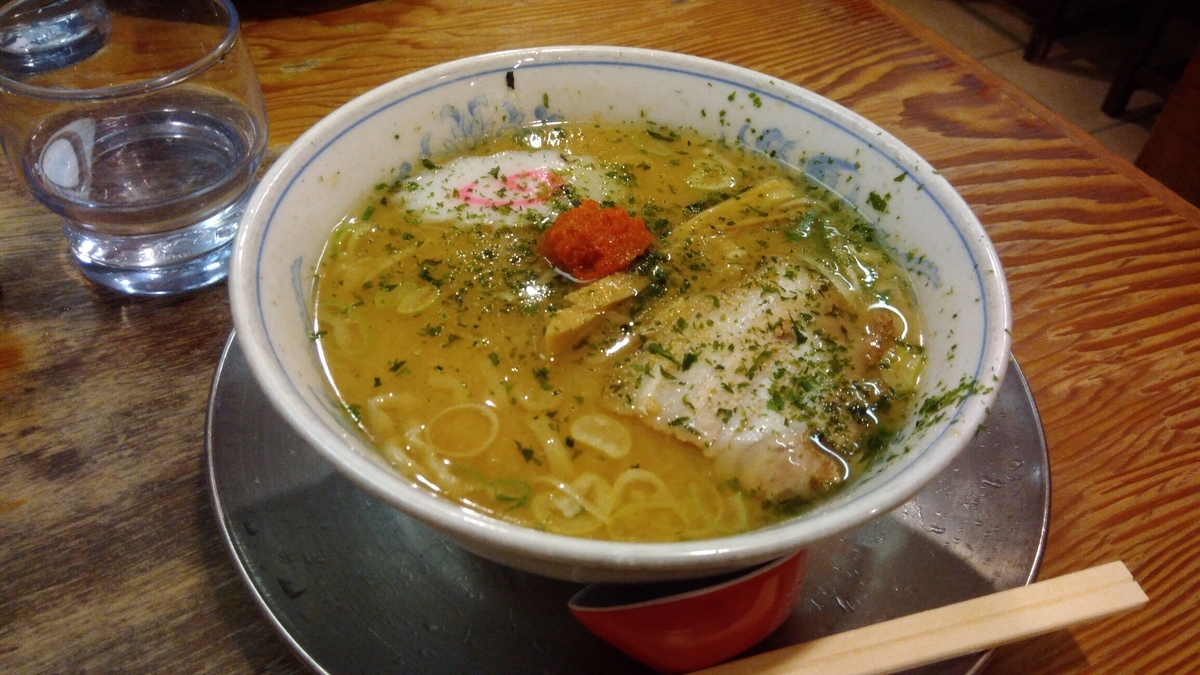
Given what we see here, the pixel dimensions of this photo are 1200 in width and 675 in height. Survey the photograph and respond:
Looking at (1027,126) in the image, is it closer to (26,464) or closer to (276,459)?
(276,459)

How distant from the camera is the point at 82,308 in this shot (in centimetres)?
174

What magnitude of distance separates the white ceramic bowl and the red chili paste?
14.5 inches

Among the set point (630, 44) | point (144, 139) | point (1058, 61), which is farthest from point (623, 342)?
point (1058, 61)

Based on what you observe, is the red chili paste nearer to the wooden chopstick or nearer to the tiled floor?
the wooden chopstick

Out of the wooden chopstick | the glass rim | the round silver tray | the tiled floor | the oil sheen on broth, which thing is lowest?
the tiled floor

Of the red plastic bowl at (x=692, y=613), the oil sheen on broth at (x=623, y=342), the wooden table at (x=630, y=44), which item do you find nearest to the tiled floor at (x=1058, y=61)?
the wooden table at (x=630, y=44)

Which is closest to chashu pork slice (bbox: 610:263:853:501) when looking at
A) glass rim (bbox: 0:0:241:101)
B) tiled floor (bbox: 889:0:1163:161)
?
glass rim (bbox: 0:0:241:101)

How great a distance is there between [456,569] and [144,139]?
55.6 inches

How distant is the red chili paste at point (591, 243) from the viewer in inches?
59.5

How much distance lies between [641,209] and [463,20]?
136 centimetres

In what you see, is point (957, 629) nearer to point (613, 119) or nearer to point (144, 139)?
point (613, 119)

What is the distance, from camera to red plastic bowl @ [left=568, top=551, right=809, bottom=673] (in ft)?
3.38

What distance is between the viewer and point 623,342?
56.0 inches

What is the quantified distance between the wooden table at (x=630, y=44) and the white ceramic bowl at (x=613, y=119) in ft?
1.54
